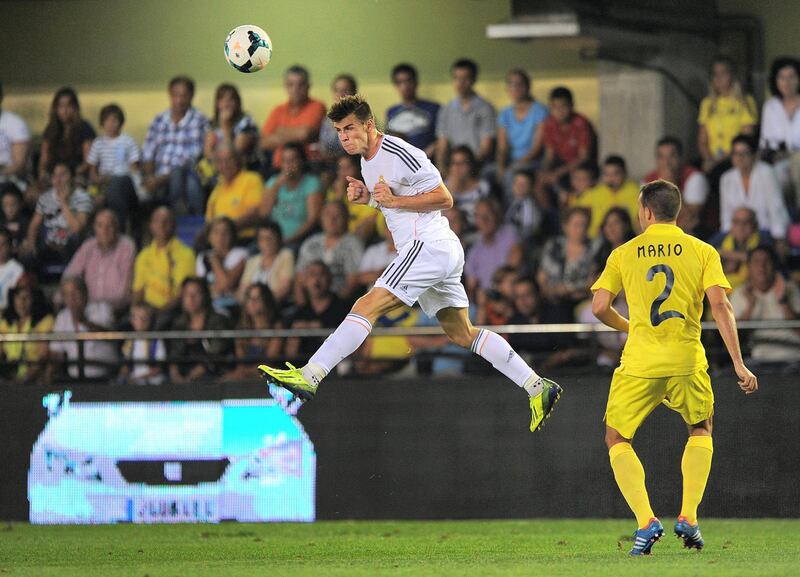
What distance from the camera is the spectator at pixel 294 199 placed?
13.7 meters

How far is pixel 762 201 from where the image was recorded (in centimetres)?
1282

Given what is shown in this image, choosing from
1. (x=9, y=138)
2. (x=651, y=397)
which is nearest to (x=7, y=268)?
(x=9, y=138)

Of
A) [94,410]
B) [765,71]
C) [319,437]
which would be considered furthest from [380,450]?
[765,71]

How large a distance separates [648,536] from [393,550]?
1865 mm

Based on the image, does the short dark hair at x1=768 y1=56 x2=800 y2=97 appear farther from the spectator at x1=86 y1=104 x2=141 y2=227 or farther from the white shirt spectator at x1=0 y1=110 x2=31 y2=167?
the white shirt spectator at x1=0 y1=110 x2=31 y2=167

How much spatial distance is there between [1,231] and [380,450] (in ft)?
16.0

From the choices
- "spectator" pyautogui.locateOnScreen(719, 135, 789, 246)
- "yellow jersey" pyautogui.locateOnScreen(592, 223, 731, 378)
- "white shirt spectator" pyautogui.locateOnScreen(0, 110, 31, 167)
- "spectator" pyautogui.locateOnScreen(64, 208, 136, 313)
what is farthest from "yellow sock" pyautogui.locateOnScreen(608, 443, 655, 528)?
"white shirt spectator" pyautogui.locateOnScreen(0, 110, 31, 167)

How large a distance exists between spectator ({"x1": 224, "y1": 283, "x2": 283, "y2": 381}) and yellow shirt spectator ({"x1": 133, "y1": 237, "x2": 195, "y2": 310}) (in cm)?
111

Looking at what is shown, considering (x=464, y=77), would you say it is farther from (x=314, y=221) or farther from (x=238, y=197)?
(x=238, y=197)

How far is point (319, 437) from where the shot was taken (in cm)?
1153

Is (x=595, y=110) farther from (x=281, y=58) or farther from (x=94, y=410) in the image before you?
(x=94, y=410)

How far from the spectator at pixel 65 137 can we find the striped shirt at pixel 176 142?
0.67 metres

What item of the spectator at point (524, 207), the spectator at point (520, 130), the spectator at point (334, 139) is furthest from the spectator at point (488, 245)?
the spectator at point (334, 139)

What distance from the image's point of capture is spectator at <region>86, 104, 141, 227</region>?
48.3ft
